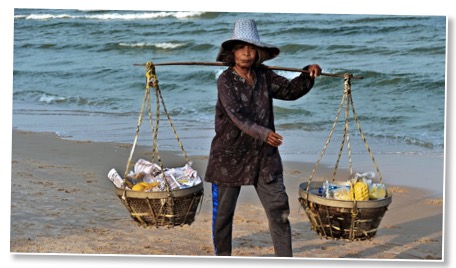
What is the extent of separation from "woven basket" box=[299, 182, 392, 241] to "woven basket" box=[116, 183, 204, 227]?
19.8 inches

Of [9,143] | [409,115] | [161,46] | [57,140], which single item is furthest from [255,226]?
[161,46]

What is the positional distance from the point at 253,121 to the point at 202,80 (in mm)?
5437

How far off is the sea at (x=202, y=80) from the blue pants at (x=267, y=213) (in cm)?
221

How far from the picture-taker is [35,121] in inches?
256

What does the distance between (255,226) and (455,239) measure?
1167mm

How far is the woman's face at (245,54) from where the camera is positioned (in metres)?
3.33

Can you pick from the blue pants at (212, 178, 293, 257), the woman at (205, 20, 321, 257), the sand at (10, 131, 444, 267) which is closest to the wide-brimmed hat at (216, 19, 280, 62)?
the woman at (205, 20, 321, 257)

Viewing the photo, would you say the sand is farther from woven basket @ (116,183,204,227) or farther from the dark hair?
the dark hair

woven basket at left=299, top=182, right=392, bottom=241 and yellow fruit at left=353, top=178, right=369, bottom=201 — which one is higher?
yellow fruit at left=353, top=178, right=369, bottom=201

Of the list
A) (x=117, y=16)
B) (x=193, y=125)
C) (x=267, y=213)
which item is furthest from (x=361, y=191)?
(x=117, y=16)

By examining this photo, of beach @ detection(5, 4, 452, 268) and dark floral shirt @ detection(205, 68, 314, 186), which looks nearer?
dark floral shirt @ detection(205, 68, 314, 186)

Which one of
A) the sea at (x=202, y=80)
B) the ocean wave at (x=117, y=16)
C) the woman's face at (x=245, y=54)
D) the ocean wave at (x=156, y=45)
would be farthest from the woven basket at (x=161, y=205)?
the ocean wave at (x=156, y=45)

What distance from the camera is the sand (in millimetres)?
4125

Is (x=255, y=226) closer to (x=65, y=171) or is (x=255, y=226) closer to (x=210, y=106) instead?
(x=65, y=171)
